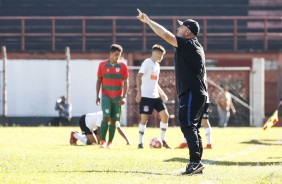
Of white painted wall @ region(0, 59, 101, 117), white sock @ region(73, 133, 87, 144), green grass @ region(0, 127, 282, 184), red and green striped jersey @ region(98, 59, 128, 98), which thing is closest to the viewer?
green grass @ region(0, 127, 282, 184)

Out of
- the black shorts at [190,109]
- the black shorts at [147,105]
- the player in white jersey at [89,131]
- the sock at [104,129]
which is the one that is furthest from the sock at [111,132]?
the black shorts at [190,109]

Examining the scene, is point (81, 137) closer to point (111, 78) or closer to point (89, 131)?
point (89, 131)

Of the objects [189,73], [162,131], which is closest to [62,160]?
[189,73]

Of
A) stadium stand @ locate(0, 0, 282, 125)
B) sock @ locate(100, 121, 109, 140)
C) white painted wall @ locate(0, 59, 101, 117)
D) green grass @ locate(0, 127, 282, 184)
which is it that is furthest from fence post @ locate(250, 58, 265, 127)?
green grass @ locate(0, 127, 282, 184)

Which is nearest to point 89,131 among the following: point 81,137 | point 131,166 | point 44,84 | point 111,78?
point 81,137

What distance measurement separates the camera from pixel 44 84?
34438mm

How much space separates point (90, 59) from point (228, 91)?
17.3 ft

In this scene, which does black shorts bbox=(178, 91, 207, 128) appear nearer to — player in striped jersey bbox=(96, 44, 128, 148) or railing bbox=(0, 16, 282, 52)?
player in striped jersey bbox=(96, 44, 128, 148)

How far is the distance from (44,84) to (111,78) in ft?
55.3

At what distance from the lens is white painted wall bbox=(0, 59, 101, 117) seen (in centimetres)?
3425

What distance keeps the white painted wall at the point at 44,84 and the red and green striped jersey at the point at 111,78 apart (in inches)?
637

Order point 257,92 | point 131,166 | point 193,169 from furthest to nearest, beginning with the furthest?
point 257,92 < point 131,166 < point 193,169

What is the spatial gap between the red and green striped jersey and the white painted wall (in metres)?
16.2

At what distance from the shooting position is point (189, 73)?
11383 mm
